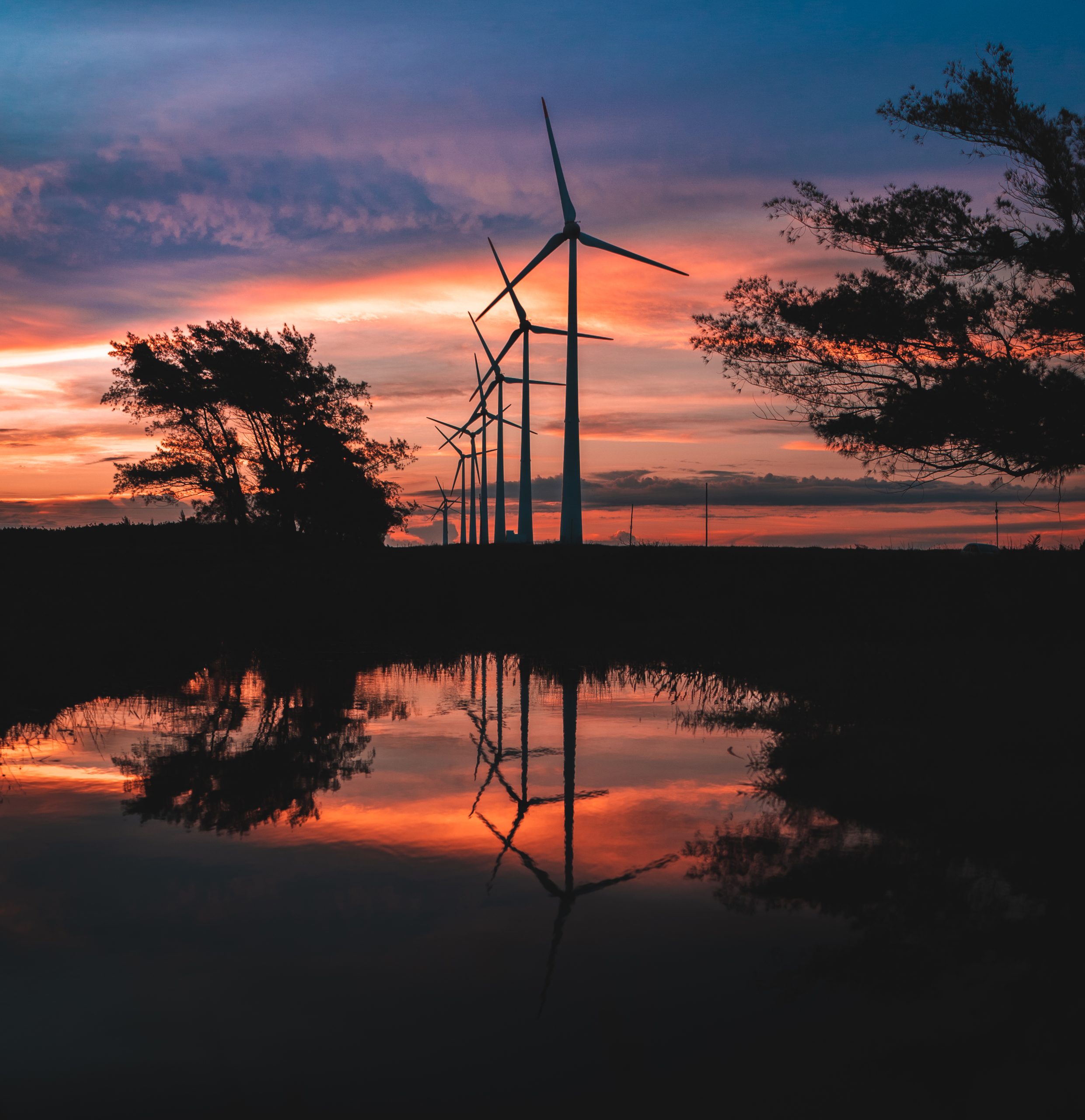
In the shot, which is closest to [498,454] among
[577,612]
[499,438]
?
[499,438]

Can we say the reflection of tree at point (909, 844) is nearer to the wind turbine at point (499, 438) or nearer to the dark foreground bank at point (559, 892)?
the dark foreground bank at point (559, 892)

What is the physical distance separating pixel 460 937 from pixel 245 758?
6042 millimetres

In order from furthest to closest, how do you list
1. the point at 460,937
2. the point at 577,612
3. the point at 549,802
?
the point at 577,612
the point at 549,802
the point at 460,937

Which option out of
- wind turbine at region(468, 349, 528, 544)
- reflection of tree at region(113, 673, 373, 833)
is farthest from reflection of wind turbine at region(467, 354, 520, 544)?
reflection of tree at region(113, 673, 373, 833)

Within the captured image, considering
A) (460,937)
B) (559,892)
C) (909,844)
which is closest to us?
(460,937)

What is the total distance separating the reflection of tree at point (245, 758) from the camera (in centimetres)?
→ 925

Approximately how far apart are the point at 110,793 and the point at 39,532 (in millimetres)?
59864

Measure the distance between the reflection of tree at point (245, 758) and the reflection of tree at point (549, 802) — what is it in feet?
5.29

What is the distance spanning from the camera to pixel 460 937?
6.15 meters

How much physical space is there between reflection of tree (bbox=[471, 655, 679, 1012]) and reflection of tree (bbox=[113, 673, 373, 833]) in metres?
1.61

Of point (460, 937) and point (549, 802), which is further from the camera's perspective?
point (549, 802)

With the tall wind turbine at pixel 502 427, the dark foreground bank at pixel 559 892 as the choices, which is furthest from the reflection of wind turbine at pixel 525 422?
the dark foreground bank at pixel 559 892

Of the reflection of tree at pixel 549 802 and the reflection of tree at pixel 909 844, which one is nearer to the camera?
the reflection of tree at pixel 909 844

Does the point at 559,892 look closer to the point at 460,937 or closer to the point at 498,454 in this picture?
the point at 460,937
